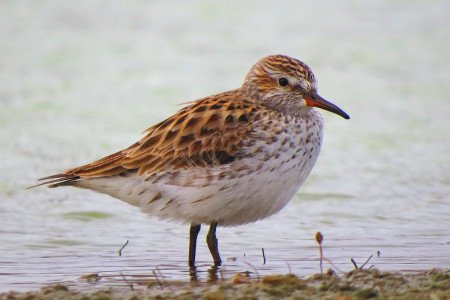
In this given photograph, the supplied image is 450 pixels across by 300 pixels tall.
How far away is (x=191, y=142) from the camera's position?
8500 millimetres

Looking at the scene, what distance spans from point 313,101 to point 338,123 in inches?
245

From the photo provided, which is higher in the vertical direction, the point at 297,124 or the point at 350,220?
the point at 297,124

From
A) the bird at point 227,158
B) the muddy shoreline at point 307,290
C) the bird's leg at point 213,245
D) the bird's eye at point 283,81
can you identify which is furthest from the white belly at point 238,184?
the muddy shoreline at point 307,290

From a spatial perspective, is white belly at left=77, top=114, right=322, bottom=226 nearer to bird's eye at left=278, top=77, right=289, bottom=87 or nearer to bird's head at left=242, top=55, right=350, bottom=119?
bird's head at left=242, top=55, right=350, bottom=119

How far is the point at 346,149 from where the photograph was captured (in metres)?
13.7

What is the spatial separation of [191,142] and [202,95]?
7125 millimetres

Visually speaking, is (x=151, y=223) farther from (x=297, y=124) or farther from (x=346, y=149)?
(x=346, y=149)

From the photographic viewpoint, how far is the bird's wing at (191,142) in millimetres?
8320

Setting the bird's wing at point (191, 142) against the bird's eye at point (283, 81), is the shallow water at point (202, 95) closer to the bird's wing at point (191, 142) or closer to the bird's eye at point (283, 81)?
the bird's wing at point (191, 142)

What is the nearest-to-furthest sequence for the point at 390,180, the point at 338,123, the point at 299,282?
1. the point at 299,282
2. the point at 390,180
3. the point at 338,123

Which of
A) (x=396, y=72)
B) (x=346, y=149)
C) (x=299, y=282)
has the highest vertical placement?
(x=396, y=72)

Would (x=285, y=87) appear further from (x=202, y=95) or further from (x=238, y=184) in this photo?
(x=202, y=95)

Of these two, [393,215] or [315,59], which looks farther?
[315,59]

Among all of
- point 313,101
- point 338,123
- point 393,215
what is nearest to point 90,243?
point 313,101
